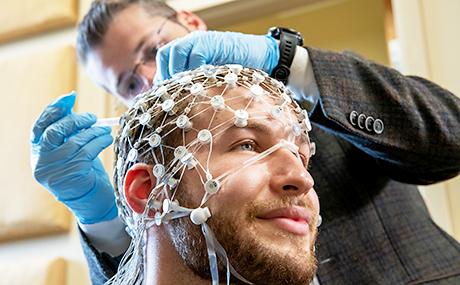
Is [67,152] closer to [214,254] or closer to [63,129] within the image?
[63,129]

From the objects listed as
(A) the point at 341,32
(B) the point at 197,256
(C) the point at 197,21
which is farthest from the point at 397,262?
(A) the point at 341,32

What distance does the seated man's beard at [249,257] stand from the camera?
0.73 metres

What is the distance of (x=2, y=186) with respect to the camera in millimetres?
1834

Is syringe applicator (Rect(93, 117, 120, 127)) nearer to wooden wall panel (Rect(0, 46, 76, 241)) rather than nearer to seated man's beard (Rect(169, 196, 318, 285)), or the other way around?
seated man's beard (Rect(169, 196, 318, 285))

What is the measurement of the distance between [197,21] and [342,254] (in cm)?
97

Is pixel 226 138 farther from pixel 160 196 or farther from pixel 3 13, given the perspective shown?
pixel 3 13

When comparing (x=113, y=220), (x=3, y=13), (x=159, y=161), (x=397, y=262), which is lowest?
(x=397, y=262)

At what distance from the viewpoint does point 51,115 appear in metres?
1.15

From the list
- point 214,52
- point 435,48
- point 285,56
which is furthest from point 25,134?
point 435,48

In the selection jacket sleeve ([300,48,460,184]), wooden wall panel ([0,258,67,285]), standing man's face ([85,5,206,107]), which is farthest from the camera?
wooden wall panel ([0,258,67,285])

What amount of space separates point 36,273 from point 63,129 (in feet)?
2.74

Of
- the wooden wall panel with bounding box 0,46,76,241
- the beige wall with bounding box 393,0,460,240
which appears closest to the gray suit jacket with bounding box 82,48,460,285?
the beige wall with bounding box 393,0,460,240

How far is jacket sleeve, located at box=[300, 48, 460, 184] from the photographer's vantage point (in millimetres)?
1006

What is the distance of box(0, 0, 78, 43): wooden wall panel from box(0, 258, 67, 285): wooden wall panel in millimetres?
1088
